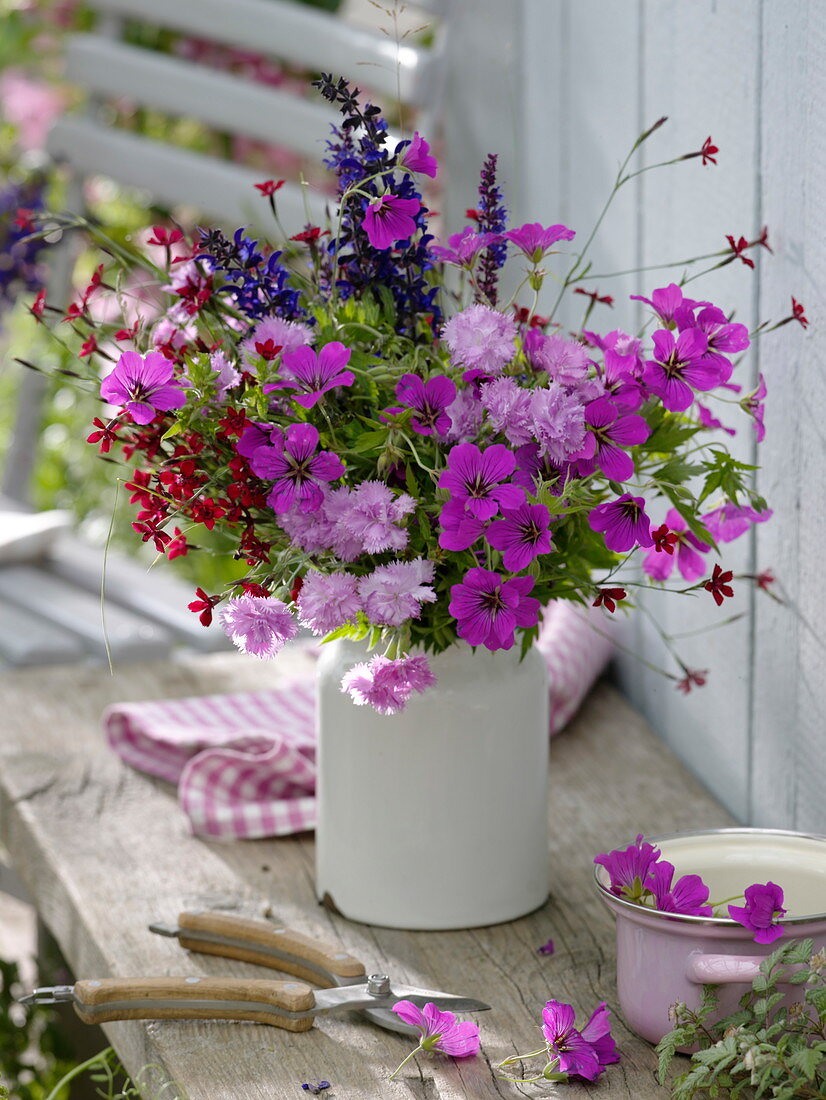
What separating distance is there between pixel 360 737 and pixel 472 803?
0.33 feet

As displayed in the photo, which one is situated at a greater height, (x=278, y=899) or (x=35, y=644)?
(x=35, y=644)

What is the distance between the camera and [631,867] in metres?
0.93

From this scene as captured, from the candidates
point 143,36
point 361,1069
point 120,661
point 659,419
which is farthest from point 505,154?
point 143,36

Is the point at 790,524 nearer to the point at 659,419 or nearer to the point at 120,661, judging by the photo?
the point at 659,419

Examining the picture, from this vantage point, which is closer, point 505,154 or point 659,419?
point 659,419

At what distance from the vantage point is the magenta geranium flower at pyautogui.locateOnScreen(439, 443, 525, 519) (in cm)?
88

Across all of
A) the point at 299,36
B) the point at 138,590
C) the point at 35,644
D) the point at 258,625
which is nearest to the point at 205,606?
the point at 258,625

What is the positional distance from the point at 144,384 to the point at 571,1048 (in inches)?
19.6

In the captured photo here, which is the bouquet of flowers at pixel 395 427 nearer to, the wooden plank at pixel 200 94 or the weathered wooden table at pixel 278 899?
the weathered wooden table at pixel 278 899

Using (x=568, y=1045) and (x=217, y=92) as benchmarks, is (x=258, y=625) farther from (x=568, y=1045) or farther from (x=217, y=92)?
(x=217, y=92)

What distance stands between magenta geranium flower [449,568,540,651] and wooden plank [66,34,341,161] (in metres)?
1.59

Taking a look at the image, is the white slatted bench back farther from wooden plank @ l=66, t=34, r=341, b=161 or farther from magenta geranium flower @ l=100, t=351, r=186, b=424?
magenta geranium flower @ l=100, t=351, r=186, b=424

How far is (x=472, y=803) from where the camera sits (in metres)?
1.11

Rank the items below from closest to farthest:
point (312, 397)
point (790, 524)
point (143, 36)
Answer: point (312, 397) < point (790, 524) < point (143, 36)
